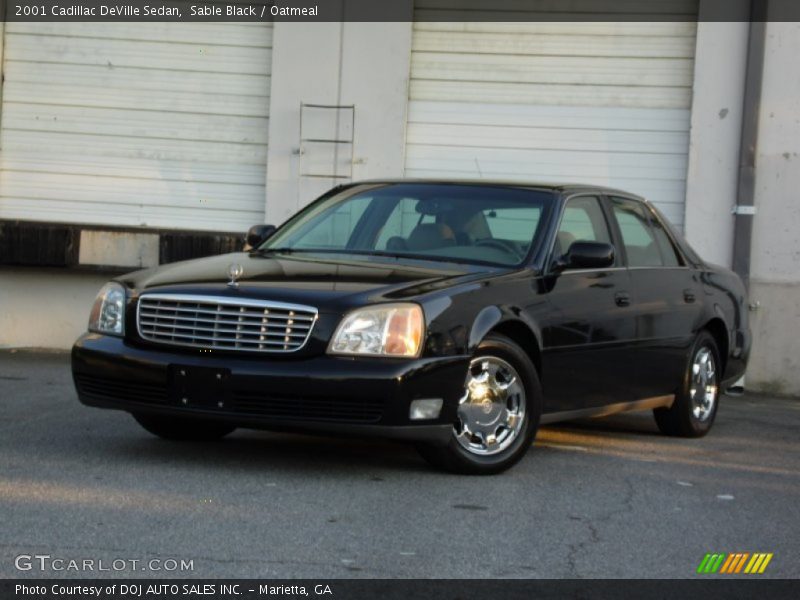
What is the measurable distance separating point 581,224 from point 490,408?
156 cm

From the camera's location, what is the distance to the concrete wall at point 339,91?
13805 mm

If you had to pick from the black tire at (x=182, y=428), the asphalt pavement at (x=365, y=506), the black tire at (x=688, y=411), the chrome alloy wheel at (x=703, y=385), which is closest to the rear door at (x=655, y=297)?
the black tire at (x=688, y=411)

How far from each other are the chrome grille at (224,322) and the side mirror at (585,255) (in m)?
1.67

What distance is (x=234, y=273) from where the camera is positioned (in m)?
7.35

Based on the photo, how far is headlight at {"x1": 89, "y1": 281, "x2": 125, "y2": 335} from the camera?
24.2ft

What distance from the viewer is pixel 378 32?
13805mm

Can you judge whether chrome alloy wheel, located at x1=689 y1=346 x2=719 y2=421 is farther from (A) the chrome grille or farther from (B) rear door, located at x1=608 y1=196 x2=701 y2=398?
(A) the chrome grille

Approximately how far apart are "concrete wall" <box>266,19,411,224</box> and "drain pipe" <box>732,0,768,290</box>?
304 cm

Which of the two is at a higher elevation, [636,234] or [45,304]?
[636,234]

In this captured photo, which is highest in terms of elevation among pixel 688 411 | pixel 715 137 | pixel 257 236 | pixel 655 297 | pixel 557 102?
pixel 557 102

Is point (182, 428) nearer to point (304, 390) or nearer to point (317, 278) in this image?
point (317, 278)

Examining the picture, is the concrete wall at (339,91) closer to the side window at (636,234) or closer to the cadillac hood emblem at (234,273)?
the side window at (636,234)

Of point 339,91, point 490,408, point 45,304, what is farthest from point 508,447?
point 45,304
